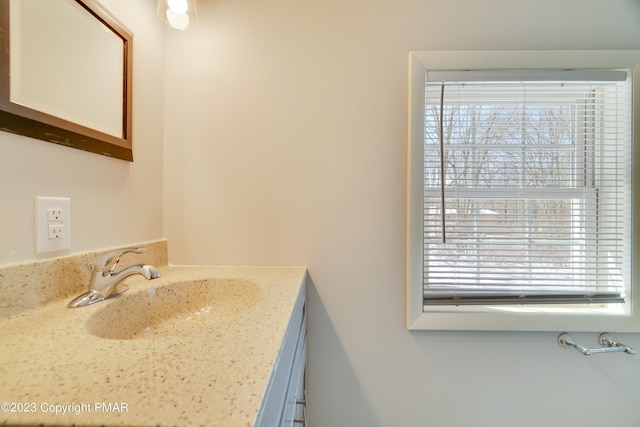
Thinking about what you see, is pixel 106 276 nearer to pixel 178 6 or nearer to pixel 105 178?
pixel 105 178

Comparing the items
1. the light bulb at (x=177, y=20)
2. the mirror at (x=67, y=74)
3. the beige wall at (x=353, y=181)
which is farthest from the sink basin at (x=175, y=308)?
the light bulb at (x=177, y=20)

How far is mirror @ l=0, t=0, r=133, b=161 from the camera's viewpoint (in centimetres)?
51

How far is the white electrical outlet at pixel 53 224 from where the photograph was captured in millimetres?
559

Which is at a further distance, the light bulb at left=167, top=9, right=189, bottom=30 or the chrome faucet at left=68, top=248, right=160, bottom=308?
the light bulb at left=167, top=9, right=189, bottom=30

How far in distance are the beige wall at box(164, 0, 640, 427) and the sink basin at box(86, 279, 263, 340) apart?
173 millimetres

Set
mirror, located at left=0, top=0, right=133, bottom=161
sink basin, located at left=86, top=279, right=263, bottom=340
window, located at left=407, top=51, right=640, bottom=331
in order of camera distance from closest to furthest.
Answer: mirror, located at left=0, top=0, right=133, bottom=161, sink basin, located at left=86, top=279, right=263, bottom=340, window, located at left=407, top=51, right=640, bottom=331

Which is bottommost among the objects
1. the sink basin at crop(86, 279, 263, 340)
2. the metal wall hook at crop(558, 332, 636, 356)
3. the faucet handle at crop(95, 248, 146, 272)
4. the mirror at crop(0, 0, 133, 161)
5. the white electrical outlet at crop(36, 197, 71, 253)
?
the metal wall hook at crop(558, 332, 636, 356)

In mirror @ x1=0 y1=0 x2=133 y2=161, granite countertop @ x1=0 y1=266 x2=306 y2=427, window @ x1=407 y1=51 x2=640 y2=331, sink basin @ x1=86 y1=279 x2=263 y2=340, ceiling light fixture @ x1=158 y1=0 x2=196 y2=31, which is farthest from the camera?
window @ x1=407 y1=51 x2=640 y2=331

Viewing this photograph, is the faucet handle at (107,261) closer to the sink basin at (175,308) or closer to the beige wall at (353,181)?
the sink basin at (175,308)

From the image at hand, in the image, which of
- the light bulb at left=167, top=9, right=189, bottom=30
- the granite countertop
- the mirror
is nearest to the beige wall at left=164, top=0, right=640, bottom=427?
the light bulb at left=167, top=9, right=189, bottom=30

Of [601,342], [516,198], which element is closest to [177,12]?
[516,198]

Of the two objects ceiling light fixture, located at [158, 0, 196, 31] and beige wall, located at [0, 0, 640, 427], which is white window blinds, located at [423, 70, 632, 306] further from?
ceiling light fixture, located at [158, 0, 196, 31]

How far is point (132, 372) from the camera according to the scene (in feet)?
1.12

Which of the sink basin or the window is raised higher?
the window
